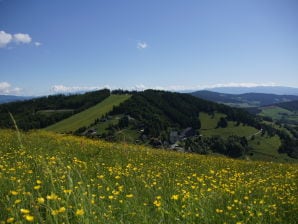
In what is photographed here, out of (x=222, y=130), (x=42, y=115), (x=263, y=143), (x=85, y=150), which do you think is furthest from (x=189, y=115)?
(x=85, y=150)

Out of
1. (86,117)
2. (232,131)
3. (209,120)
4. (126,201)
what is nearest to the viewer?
(126,201)

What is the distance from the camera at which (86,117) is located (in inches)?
6324

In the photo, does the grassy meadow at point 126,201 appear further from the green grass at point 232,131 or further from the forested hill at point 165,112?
the green grass at point 232,131

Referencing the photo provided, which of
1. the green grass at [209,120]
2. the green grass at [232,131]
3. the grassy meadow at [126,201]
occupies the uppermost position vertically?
the grassy meadow at [126,201]

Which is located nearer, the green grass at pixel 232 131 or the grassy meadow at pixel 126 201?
the grassy meadow at pixel 126 201

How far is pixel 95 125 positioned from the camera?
140m

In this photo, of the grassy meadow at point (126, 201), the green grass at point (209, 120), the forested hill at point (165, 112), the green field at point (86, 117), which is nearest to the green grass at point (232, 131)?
the green grass at point (209, 120)

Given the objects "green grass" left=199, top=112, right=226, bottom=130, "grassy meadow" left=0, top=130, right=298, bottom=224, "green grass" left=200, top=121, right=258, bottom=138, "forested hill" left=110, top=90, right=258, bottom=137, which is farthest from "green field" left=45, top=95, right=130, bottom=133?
"grassy meadow" left=0, top=130, right=298, bottom=224

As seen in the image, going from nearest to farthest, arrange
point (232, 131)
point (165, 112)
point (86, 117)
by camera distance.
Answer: point (86, 117)
point (232, 131)
point (165, 112)

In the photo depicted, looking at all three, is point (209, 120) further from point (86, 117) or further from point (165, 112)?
point (86, 117)

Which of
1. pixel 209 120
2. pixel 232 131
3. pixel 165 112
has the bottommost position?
pixel 232 131

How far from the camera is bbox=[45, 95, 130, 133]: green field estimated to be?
460 feet

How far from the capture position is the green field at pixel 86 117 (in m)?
140

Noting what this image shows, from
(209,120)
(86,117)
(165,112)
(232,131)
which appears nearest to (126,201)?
(86,117)
